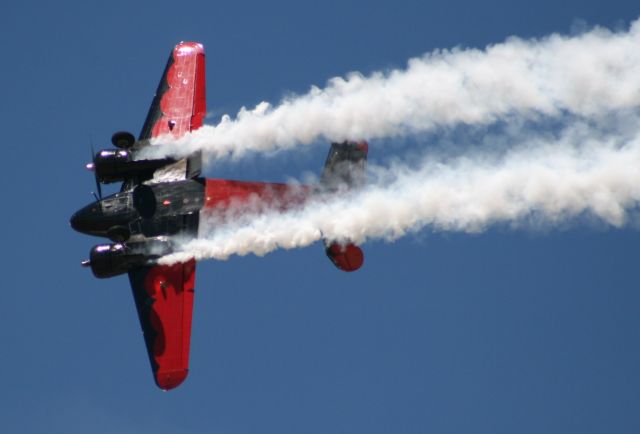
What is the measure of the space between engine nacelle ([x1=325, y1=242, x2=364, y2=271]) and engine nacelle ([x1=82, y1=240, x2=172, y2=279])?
4.09 meters

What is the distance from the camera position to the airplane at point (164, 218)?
3231 cm

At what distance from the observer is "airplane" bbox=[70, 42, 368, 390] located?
32312 millimetres

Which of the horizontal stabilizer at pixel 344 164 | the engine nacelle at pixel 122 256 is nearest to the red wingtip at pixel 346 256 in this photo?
the horizontal stabilizer at pixel 344 164

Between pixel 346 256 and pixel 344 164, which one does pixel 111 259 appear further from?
pixel 344 164

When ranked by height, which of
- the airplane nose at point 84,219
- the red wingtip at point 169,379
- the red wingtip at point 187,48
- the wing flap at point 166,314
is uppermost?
the red wingtip at point 187,48

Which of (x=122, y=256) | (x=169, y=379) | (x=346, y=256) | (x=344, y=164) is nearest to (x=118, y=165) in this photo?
(x=122, y=256)

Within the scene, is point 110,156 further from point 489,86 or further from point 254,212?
point 489,86

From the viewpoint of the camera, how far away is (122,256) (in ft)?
106

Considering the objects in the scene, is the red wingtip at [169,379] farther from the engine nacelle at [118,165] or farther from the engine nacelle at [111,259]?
the engine nacelle at [118,165]

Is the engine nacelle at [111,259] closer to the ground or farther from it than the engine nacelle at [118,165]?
closer to the ground

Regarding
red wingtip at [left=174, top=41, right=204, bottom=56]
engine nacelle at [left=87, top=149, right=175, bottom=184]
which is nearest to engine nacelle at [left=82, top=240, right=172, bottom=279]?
engine nacelle at [left=87, top=149, right=175, bottom=184]

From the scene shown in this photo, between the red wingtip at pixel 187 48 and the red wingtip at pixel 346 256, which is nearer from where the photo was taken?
the red wingtip at pixel 346 256

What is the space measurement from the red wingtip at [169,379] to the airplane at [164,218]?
0.03 metres

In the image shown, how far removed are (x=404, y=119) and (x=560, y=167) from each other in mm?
4085
